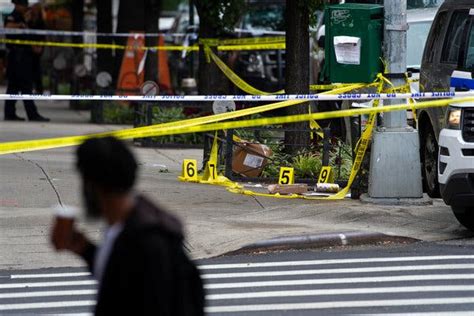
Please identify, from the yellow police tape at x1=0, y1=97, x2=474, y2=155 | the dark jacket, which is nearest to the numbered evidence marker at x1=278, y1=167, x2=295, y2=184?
the yellow police tape at x1=0, y1=97, x2=474, y2=155

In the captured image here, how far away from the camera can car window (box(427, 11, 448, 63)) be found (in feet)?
41.5

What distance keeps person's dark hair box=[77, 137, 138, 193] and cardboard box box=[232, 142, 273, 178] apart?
31.8ft

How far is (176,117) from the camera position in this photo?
59.9 feet

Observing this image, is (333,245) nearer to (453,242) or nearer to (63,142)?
(453,242)

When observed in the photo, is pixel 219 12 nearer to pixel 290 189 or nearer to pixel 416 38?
pixel 416 38

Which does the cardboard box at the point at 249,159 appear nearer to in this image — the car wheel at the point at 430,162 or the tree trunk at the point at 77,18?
the car wheel at the point at 430,162

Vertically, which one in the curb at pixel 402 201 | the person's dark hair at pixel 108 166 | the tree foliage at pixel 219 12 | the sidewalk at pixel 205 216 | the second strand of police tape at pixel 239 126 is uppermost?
the tree foliage at pixel 219 12

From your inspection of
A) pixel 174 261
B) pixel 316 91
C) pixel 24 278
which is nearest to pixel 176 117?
pixel 316 91

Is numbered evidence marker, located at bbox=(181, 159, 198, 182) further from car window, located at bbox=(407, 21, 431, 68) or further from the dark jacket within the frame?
the dark jacket

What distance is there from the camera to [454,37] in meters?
12.2

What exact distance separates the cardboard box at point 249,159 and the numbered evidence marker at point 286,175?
1.98 feet

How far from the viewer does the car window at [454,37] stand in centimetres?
1203

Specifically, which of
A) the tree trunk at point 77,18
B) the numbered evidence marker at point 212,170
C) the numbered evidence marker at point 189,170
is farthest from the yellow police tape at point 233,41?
the tree trunk at point 77,18

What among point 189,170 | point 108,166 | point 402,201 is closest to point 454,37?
point 402,201
